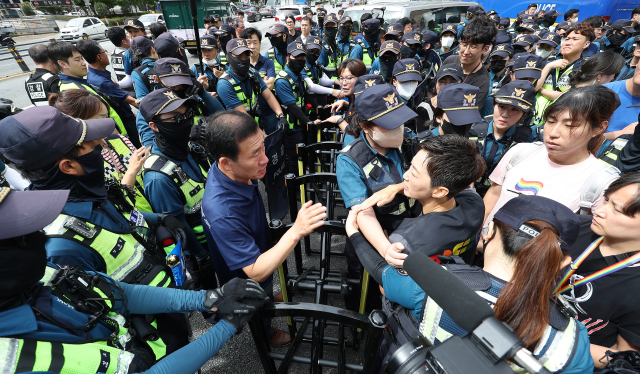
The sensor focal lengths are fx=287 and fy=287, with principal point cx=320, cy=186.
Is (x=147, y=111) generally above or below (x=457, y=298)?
below

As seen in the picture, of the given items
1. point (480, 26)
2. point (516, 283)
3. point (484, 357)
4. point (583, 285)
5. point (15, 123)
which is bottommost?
point (583, 285)

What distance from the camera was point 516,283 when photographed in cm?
96

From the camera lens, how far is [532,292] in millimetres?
930

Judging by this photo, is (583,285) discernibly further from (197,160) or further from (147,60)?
(147,60)

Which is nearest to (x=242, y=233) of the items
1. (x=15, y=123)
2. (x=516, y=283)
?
(x=15, y=123)

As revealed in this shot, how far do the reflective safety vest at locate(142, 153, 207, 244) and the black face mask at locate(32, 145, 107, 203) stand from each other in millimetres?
568

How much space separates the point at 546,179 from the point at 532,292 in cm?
139

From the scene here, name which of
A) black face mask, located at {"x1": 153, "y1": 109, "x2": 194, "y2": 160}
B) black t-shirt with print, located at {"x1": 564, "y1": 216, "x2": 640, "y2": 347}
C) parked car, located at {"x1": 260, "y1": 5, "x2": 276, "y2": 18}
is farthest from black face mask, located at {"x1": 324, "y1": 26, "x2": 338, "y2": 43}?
parked car, located at {"x1": 260, "y1": 5, "x2": 276, "y2": 18}

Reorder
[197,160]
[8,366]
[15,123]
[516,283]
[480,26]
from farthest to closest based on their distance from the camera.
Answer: [480,26], [197,160], [15,123], [516,283], [8,366]

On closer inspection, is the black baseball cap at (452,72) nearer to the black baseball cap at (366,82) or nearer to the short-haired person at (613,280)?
the black baseball cap at (366,82)

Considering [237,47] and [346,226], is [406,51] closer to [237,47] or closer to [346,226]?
[237,47]

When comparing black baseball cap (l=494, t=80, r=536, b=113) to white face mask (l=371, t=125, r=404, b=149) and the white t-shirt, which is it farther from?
white face mask (l=371, t=125, r=404, b=149)

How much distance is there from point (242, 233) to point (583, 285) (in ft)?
6.05

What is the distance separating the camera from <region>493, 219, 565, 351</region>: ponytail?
932 millimetres
